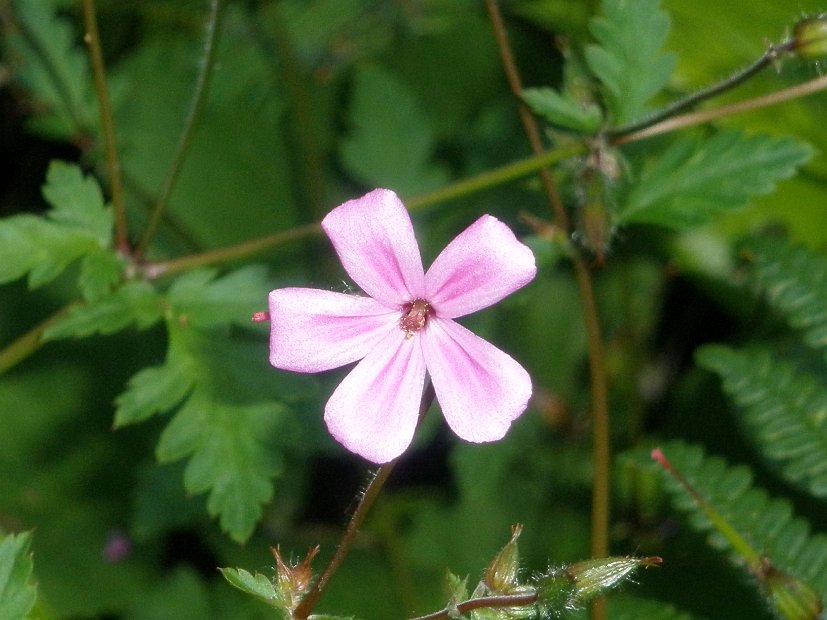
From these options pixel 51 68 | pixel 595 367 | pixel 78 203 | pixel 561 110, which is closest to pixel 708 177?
pixel 561 110

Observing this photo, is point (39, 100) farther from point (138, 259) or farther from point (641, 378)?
point (641, 378)

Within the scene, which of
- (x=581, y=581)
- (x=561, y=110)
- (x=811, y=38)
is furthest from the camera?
(x=561, y=110)

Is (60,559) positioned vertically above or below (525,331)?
below

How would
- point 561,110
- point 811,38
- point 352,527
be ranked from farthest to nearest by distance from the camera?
point 561,110 < point 811,38 < point 352,527

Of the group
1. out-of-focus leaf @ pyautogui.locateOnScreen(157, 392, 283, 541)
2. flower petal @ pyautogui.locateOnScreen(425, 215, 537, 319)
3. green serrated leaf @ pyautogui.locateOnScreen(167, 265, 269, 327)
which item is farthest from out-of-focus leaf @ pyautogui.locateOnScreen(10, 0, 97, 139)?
flower petal @ pyautogui.locateOnScreen(425, 215, 537, 319)

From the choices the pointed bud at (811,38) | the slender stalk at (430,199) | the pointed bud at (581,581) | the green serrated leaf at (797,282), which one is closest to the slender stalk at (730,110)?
the slender stalk at (430,199)

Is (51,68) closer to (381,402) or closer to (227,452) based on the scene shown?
(227,452)

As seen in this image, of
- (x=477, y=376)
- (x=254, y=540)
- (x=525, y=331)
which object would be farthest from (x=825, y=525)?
(x=254, y=540)
